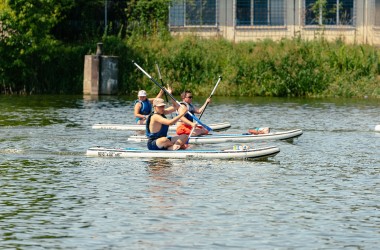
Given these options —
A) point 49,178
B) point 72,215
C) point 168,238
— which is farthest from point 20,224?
point 49,178

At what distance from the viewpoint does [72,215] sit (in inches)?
711

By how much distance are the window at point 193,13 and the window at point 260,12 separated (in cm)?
144

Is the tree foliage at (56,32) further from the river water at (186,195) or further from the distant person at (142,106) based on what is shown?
the distant person at (142,106)

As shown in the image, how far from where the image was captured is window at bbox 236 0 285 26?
5612cm

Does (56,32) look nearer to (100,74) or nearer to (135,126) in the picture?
(100,74)

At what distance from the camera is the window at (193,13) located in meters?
56.8

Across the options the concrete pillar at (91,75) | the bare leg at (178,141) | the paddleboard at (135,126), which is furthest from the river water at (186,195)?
the concrete pillar at (91,75)

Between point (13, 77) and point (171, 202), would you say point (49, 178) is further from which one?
point (13, 77)

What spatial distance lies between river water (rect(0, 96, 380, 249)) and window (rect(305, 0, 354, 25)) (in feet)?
71.9

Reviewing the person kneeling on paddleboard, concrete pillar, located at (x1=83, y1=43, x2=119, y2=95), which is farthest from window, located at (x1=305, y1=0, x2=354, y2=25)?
the person kneeling on paddleboard

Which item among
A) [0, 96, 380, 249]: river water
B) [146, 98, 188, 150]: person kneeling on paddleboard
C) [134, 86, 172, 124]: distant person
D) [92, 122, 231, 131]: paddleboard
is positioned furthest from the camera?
[92, 122, 231, 131]: paddleboard

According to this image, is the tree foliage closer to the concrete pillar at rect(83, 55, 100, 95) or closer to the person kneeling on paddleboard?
the concrete pillar at rect(83, 55, 100, 95)

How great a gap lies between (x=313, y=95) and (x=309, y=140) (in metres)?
19.1

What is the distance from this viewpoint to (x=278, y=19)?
56.1m
